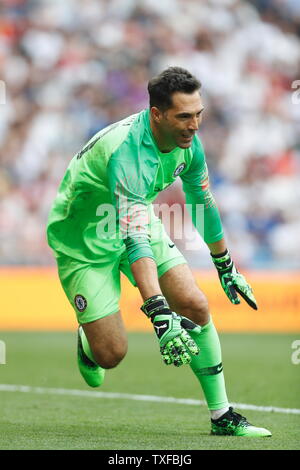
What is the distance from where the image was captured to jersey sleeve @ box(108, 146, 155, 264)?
544cm

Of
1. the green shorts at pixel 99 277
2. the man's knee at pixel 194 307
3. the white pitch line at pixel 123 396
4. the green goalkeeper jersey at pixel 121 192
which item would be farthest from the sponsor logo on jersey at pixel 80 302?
the white pitch line at pixel 123 396

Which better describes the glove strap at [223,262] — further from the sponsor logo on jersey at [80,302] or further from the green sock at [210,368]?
the sponsor logo on jersey at [80,302]

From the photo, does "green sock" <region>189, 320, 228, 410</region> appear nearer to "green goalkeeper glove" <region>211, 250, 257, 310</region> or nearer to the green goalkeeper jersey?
"green goalkeeper glove" <region>211, 250, 257, 310</region>

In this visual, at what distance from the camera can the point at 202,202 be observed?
6.57 meters

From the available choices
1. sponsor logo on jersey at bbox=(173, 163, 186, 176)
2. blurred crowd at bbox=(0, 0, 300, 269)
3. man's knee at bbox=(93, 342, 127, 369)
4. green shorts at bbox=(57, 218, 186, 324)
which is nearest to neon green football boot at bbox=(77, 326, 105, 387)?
man's knee at bbox=(93, 342, 127, 369)

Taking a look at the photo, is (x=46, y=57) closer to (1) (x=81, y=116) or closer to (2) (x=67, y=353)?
(1) (x=81, y=116)

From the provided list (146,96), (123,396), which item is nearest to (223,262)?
(123,396)

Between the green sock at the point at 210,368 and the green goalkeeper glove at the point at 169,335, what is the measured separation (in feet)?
3.56

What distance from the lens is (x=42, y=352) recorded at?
12727 mm

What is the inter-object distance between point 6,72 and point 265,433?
1347cm

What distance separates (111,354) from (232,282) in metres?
1.01

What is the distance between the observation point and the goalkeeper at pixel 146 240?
5461mm
